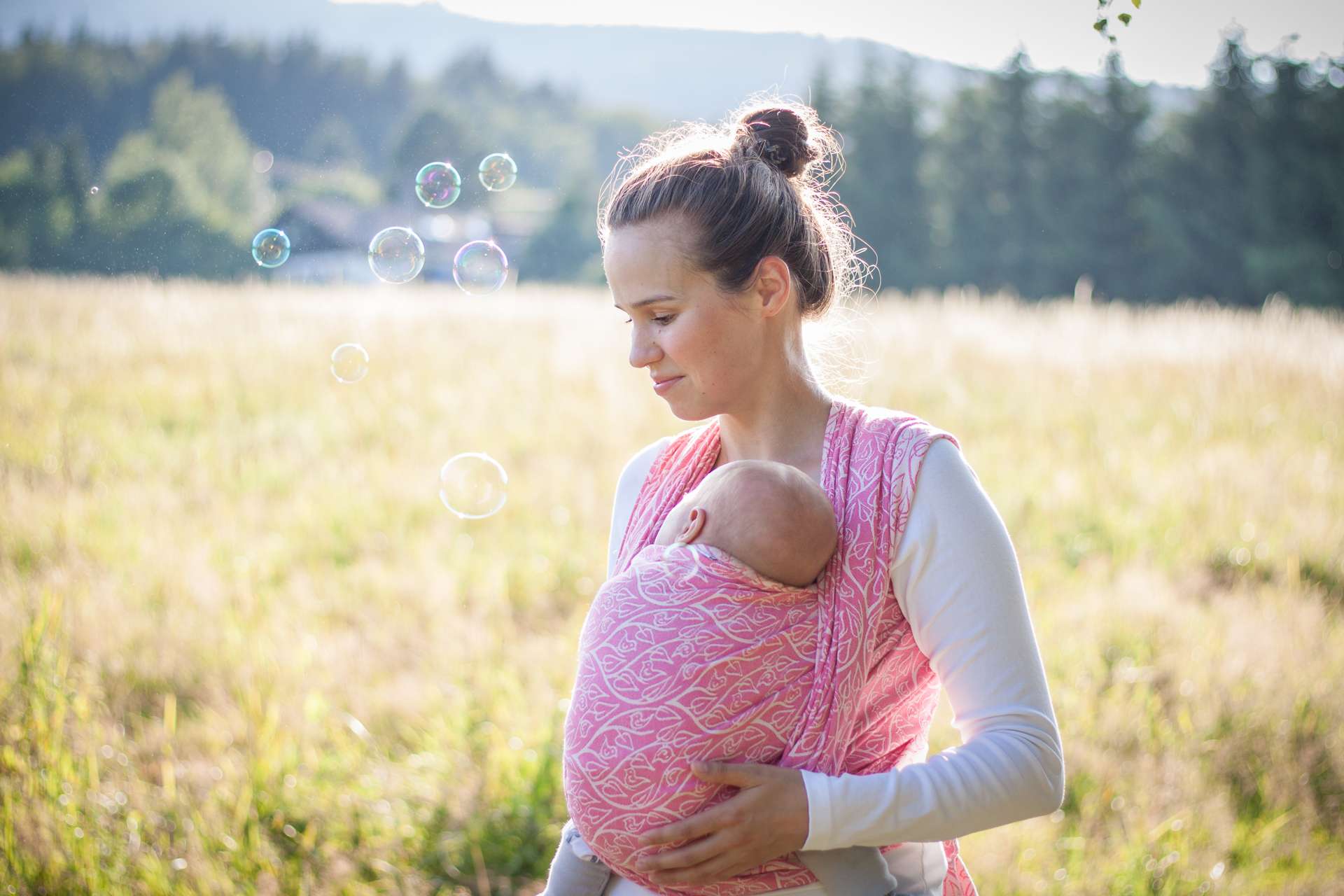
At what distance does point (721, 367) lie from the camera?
172 cm

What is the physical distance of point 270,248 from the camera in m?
3.55

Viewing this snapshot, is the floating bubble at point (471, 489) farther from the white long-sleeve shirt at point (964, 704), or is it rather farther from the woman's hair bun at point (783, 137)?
the white long-sleeve shirt at point (964, 704)

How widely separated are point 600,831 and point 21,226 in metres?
13.2

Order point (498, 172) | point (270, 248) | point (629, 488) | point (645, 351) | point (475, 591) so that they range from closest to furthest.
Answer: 1. point (645, 351)
2. point (629, 488)
3. point (498, 172)
4. point (270, 248)
5. point (475, 591)

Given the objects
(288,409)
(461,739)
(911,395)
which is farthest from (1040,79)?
(461,739)

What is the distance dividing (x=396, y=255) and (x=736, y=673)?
2448mm

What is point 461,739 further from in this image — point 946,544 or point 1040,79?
point 1040,79

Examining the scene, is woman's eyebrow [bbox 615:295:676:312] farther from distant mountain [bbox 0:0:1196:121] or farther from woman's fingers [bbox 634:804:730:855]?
distant mountain [bbox 0:0:1196:121]

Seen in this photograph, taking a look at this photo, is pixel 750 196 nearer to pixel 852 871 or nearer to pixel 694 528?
pixel 694 528

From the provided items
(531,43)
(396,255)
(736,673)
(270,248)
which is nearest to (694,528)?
(736,673)

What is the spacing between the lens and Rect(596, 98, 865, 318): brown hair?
1.70 metres

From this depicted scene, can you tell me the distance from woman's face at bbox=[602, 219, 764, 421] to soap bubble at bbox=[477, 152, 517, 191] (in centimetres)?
166

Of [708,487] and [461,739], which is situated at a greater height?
[708,487]

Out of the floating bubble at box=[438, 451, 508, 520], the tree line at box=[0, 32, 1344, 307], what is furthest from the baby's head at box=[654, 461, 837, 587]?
the tree line at box=[0, 32, 1344, 307]
